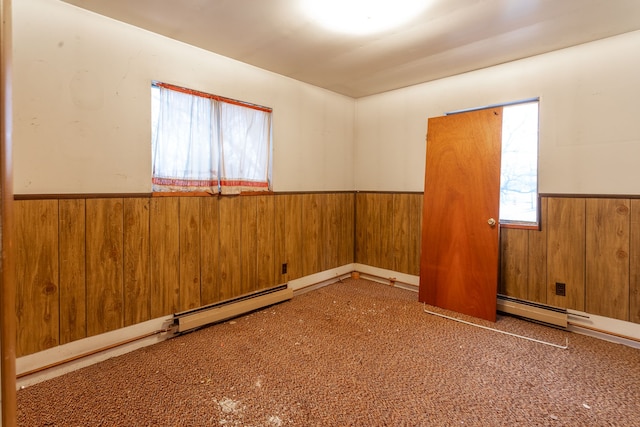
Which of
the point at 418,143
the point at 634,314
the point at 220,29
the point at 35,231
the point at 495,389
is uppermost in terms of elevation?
the point at 220,29

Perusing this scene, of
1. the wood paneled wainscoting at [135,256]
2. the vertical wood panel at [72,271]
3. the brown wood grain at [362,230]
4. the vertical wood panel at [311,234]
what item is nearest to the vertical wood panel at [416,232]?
the brown wood grain at [362,230]

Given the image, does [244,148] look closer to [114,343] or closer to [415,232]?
[114,343]

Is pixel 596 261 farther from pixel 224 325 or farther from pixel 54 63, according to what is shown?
pixel 54 63

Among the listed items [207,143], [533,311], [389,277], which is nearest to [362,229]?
[389,277]

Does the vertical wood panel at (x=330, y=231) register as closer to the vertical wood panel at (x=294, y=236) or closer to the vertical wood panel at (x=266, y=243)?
the vertical wood panel at (x=294, y=236)

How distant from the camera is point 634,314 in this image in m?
2.49

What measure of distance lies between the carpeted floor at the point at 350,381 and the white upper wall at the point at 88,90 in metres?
1.31

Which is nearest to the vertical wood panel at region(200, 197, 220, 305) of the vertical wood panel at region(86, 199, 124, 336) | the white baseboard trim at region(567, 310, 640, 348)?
the vertical wood panel at region(86, 199, 124, 336)

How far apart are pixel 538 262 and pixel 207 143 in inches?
127

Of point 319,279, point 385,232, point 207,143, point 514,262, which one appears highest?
point 207,143

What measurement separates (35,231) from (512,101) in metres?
3.99

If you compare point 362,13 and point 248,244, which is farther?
point 248,244

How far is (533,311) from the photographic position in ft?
9.39

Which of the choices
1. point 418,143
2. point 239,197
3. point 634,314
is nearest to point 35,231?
point 239,197
